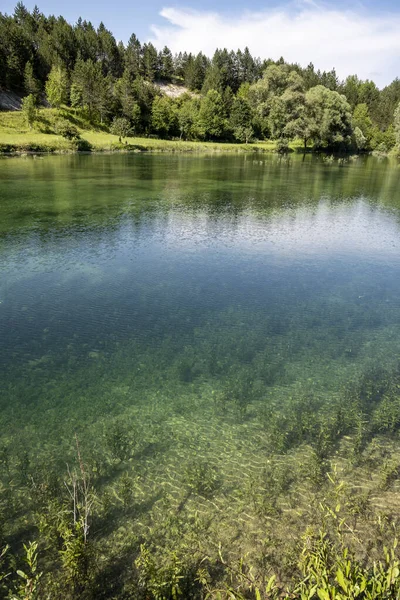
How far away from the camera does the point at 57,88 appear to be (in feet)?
387

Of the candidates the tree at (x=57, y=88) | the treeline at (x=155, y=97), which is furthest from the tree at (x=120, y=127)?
the tree at (x=57, y=88)

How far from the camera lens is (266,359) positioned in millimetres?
14352

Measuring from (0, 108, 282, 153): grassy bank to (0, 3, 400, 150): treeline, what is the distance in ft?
14.6

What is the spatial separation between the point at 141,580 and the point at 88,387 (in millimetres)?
6699

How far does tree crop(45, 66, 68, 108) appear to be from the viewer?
384ft

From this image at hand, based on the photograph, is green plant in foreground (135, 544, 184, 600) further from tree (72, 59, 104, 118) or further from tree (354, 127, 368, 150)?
tree (354, 127, 368, 150)

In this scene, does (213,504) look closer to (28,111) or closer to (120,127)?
(28,111)

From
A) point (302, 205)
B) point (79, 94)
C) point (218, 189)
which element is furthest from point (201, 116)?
point (302, 205)

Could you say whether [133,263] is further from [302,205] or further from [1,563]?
[302,205]

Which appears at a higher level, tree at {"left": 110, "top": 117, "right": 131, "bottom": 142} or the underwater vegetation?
tree at {"left": 110, "top": 117, "right": 131, "bottom": 142}

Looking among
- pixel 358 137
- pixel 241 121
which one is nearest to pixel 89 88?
pixel 241 121

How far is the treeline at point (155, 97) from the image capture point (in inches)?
Result: 4643

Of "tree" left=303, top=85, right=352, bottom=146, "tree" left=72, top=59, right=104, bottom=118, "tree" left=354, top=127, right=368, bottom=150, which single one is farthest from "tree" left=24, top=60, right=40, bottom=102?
"tree" left=354, top=127, right=368, bottom=150

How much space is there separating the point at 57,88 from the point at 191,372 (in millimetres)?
133821
